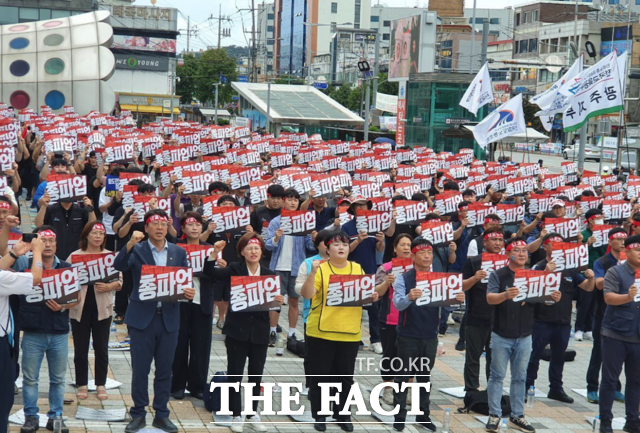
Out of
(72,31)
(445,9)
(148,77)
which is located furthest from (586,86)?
(445,9)

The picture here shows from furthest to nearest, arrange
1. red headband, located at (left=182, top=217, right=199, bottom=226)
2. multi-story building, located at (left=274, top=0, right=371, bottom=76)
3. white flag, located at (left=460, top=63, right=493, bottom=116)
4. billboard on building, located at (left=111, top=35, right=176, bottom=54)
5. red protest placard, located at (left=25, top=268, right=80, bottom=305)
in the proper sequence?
1. multi-story building, located at (left=274, top=0, right=371, bottom=76)
2. billboard on building, located at (left=111, top=35, right=176, bottom=54)
3. white flag, located at (left=460, top=63, right=493, bottom=116)
4. red headband, located at (left=182, top=217, right=199, bottom=226)
5. red protest placard, located at (left=25, top=268, right=80, bottom=305)

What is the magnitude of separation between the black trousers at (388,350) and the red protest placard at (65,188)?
182 inches

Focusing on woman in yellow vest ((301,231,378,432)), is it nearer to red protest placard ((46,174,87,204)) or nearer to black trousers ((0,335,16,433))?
black trousers ((0,335,16,433))

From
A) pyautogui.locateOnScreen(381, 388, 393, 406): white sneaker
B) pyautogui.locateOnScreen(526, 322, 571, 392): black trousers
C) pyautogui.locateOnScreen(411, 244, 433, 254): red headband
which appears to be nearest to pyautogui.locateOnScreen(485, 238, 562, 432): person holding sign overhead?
pyautogui.locateOnScreen(411, 244, 433, 254): red headband

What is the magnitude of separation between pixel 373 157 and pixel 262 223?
12.0 meters

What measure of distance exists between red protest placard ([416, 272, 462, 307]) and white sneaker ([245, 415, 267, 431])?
5.90 ft

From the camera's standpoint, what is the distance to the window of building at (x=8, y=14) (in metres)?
78.2

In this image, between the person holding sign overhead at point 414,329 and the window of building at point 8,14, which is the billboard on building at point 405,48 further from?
the person holding sign overhead at point 414,329

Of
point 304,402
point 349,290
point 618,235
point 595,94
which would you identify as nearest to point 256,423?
point 304,402

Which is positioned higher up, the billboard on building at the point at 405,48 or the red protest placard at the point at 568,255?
the billboard on building at the point at 405,48

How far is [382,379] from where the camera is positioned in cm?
1045

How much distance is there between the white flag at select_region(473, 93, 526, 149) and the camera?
23.5m

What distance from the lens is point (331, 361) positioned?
8805 mm

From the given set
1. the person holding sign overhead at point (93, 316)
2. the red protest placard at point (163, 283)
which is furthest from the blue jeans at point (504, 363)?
the person holding sign overhead at point (93, 316)
